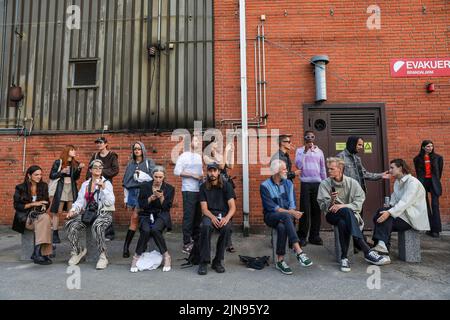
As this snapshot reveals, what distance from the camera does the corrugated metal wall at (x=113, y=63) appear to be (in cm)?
711

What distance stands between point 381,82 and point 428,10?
1983mm

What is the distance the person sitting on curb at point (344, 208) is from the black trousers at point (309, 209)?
728 millimetres

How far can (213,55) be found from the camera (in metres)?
7.14

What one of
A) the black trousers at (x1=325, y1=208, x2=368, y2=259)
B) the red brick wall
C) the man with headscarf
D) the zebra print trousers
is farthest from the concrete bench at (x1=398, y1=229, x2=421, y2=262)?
the zebra print trousers

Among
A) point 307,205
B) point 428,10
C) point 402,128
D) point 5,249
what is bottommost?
point 5,249

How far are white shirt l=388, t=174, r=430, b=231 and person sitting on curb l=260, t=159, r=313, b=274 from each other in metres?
1.48

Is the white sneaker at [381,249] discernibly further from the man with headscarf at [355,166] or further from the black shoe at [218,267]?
the black shoe at [218,267]

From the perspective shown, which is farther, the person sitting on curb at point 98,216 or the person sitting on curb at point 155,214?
the person sitting on curb at point 98,216

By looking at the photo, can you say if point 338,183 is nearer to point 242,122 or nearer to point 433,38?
point 242,122

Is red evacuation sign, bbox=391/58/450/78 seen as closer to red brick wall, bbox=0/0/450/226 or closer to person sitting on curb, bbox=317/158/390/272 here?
red brick wall, bbox=0/0/450/226

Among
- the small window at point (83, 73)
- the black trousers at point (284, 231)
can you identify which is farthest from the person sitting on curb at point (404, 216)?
the small window at point (83, 73)

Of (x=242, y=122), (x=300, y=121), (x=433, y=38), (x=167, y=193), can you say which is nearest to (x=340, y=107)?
(x=300, y=121)

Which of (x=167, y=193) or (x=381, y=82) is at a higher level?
(x=381, y=82)

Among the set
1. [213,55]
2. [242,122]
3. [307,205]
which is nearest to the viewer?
[307,205]
